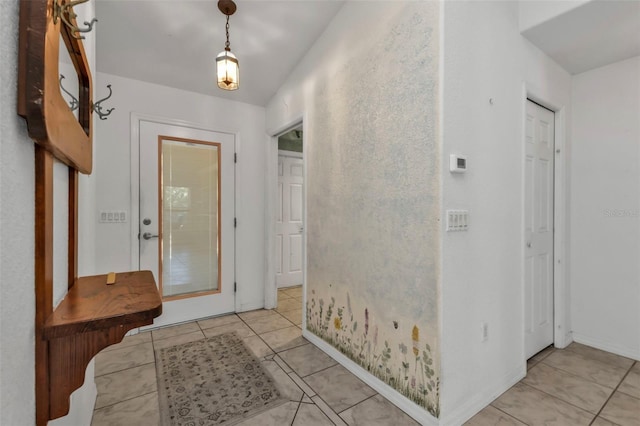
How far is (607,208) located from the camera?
2.51 meters

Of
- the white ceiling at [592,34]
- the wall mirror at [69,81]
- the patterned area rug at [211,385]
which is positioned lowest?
the patterned area rug at [211,385]

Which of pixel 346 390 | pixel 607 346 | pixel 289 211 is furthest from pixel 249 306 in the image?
pixel 607 346

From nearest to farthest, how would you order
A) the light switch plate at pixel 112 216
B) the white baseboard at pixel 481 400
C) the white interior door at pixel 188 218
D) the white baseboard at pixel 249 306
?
the white baseboard at pixel 481 400 < the light switch plate at pixel 112 216 < the white interior door at pixel 188 218 < the white baseboard at pixel 249 306

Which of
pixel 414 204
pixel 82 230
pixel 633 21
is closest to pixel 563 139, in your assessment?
pixel 633 21

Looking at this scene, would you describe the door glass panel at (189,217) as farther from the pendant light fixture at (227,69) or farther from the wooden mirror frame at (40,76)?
the wooden mirror frame at (40,76)

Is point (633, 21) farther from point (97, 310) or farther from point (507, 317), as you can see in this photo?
point (97, 310)

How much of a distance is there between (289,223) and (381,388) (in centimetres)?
300

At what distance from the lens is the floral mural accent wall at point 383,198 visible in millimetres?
1641

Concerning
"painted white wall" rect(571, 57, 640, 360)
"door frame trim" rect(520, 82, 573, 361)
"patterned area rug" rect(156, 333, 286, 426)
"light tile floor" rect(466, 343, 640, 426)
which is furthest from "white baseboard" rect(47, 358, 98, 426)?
"painted white wall" rect(571, 57, 640, 360)

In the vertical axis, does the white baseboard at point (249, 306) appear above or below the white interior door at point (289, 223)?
below

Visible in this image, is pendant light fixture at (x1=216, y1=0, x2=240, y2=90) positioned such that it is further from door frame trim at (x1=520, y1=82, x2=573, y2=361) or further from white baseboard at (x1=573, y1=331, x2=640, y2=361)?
white baseboard at (x1=573, y1=331, x2=640, y2=361)

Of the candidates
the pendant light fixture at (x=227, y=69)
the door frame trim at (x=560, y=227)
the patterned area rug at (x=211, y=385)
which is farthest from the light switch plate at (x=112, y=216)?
the door frame trim at (x=560, y=227)

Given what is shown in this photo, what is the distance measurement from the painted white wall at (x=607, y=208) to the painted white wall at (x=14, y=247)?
3.63 metres

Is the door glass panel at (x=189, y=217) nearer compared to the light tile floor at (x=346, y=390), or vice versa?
the light tile floor at (x=346, y=390)
